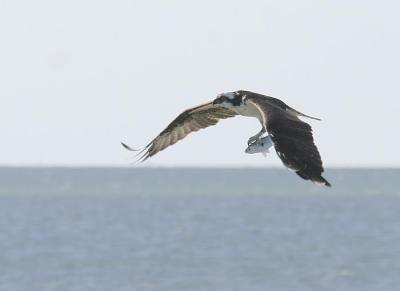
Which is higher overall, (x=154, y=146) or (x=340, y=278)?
(x=154, y=146)

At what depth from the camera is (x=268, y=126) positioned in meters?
17.3

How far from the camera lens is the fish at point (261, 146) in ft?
62.0

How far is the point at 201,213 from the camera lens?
142 m

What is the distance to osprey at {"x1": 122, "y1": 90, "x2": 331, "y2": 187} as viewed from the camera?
16172 mm

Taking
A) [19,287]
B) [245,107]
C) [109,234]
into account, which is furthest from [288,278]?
[245,107]

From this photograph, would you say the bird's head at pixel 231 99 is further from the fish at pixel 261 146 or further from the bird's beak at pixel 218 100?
the fish at pixel 261 146

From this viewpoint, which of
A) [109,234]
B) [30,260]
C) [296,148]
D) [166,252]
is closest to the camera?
[296,148]

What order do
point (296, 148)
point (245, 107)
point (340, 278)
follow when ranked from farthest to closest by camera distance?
point (340, 278) < point (245, 107) < point (296, 148)

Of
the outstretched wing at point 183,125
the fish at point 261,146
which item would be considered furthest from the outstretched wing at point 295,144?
the outstretched wing at point 183,125

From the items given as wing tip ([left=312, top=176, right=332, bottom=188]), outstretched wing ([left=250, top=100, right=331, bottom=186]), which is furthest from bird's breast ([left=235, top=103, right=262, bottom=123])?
wing tip ([left=312, top=176, right=332, bottom=188])

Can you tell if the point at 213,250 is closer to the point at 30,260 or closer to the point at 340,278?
the point at 30,260

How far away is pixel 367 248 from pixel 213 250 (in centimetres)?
984

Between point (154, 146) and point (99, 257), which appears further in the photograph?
point (99, 257)

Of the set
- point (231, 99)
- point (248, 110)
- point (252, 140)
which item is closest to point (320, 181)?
Answer: point (252, 140)
